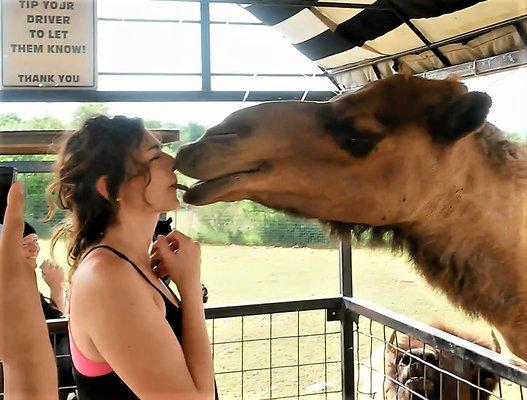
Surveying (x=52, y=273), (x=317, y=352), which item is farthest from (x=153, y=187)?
(x=317, y=352)

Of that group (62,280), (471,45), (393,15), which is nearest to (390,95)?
(62,280)

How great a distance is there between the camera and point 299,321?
4.30ft

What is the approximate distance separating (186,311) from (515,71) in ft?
2.40

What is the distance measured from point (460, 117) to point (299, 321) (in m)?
0.73

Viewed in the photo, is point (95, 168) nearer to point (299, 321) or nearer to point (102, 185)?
point (102, 185)

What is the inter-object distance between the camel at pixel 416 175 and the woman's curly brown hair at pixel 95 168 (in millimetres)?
99

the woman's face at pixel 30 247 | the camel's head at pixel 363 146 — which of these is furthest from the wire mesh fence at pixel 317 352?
the woman's face at pixel 30 247

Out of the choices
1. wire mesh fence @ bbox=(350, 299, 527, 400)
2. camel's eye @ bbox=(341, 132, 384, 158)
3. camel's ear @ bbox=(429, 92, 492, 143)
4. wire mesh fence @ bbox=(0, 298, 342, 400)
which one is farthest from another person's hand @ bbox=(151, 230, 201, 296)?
wire mesh fence @ bbox=(0, 298, 342, 400)

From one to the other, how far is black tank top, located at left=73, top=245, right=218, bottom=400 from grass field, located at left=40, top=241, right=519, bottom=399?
25 cm

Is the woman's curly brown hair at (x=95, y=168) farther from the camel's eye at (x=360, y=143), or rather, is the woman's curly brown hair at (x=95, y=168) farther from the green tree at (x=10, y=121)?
the camel's eye at (x=360, y=143)

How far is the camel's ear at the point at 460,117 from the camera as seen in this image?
676 millimetres

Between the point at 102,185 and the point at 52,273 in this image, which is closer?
the point at 102,185

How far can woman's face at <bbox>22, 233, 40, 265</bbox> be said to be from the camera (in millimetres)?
529

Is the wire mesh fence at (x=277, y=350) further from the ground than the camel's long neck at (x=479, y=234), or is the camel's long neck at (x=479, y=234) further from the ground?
the camel's long neck at (x=479, y=234)
